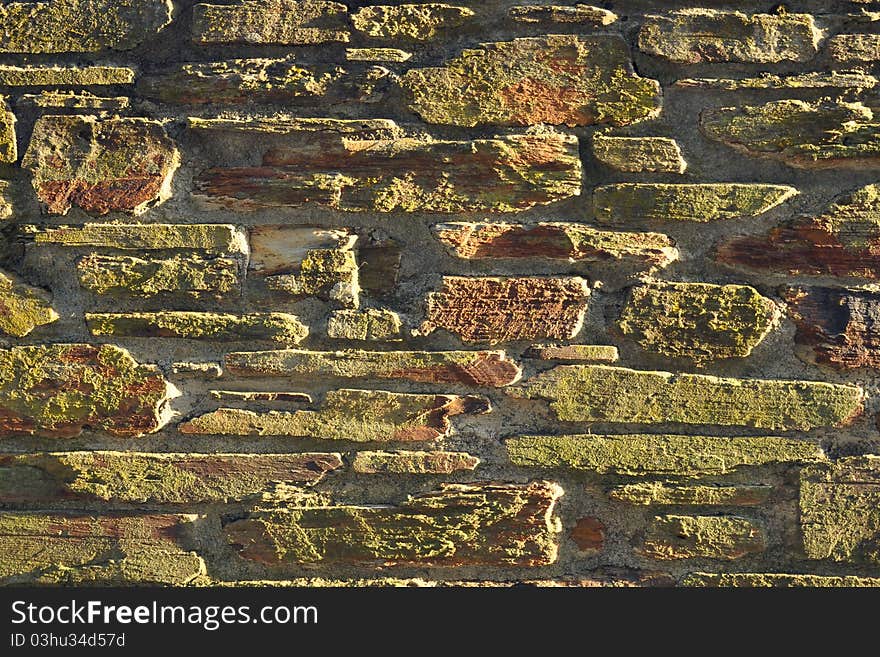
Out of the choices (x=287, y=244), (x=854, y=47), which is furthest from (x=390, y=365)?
(x=854, y=47)

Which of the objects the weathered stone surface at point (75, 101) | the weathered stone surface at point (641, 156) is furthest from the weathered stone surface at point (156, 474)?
the weathered stone surface at point (641, 156)

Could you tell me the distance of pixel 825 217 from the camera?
1.67 m

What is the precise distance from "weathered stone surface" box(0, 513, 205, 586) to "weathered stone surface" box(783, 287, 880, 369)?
123 centimetres

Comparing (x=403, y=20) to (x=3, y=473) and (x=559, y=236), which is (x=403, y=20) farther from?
(x=3, y=473)

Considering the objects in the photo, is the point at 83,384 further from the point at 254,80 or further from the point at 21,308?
the point at 254,80

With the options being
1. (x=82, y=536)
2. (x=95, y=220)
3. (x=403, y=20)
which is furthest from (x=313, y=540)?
(x=403, y=20)

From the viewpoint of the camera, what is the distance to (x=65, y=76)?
5.64 ft

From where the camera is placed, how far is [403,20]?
1688 millimetres

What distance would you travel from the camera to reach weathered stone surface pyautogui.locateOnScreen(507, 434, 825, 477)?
1688 mm

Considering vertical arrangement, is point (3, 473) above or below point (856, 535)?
above

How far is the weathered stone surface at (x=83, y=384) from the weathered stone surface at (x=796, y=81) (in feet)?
3.87

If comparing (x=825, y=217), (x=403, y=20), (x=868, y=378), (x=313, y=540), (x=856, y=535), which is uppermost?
(x=403, y=20)

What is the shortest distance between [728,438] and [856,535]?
303 mm

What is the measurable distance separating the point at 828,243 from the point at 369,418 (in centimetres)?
93
